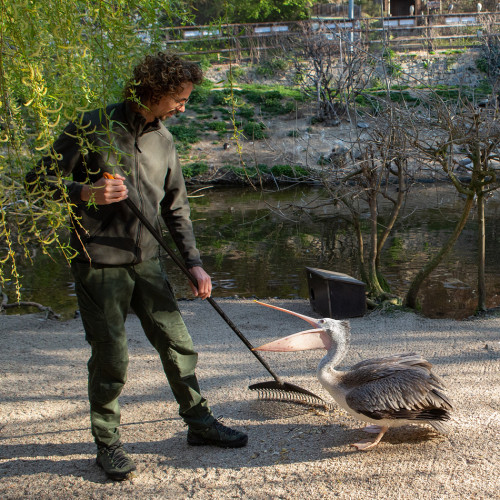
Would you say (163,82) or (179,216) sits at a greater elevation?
(163,82)

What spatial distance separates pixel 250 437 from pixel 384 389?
36.2 inches

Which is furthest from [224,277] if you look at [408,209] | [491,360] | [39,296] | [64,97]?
[64,97]

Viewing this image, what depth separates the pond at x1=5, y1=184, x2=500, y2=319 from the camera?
950 cm

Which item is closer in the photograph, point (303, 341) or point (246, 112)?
point (303, 341)

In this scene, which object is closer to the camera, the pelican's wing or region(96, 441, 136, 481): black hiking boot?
region(96, 441, 136, 481): black hiking boot

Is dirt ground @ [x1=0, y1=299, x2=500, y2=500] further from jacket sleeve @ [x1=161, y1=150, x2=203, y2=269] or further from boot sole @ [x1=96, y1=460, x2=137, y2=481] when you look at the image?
jacket sleeve @ [x1=161, y1=150, x2=203, y2=269]

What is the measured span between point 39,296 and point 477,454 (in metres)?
8.09

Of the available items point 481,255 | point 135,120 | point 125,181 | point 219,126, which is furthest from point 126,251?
point 219,126

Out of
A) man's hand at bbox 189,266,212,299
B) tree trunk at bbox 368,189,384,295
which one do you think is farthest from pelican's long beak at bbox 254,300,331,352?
tree trunk at bbox 368,189,384,295

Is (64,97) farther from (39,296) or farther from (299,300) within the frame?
(39,296)

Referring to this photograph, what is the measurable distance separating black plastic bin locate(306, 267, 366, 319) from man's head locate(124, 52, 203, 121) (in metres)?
4.43

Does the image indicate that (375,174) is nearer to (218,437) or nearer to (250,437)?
(250,437)

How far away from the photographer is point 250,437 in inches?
144

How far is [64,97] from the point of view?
7.06ft
